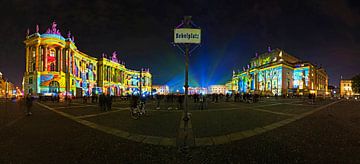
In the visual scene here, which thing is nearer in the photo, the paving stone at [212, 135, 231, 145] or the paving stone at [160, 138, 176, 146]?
the paving stone at [160, 138, 176, 146]

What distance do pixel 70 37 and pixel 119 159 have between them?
76076 millimetres

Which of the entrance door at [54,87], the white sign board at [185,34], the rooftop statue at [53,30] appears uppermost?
the rooftop statue at [53,30]

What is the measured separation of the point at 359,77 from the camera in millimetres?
69812

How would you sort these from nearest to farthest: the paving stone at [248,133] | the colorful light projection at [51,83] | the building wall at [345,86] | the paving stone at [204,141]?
1. the paving stone at [204,141]
2. the paving stone at [248,133]
3. the colorful light projection at [51,83]
4. the building wall at [345,86]

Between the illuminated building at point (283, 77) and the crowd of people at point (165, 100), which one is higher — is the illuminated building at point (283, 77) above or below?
above

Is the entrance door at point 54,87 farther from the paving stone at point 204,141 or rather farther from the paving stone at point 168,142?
the paving stone at point 204,141

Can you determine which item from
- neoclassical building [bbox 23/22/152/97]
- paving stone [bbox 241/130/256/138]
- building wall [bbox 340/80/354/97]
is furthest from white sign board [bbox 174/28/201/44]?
building wall [bbox 340/80/354/97]

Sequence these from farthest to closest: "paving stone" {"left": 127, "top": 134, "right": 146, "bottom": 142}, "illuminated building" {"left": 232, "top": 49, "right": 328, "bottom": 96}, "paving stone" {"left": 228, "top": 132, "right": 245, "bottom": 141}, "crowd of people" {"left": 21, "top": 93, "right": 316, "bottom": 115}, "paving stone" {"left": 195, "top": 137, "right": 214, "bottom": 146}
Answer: "illuminated building" {"left": 232, "top": 49, "right": 328, "bottom": 96} < "crowd of people" {"left": 21, "top": 93, "right": 316, "bottom": 115} < "paving stone" {"left": 228, "top": 132, "right": 245, "bottom": 141} < "paving stone" {"left": 127, "top": 134, "right": 146, "bottom": 142} < "paving stone" {"left": 195, "top": 137, "right": 214, "bottom": 146}

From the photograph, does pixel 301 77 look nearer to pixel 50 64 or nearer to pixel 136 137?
pixel 136 137

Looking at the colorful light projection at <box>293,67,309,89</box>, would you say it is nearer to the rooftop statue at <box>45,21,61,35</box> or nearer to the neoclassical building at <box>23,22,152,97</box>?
the neoclassical building at <box>23,22,152,97</box>

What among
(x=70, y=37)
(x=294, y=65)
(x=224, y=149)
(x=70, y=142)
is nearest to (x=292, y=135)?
(x=224, y=149)

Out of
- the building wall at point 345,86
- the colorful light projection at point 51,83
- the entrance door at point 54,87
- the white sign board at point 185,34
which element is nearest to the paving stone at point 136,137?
the white sign board at point 185,34

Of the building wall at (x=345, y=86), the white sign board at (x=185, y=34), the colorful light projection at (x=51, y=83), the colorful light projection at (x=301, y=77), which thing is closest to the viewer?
the white sign board at (x=185, y=34)

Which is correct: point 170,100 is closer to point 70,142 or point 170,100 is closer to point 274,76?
point 70,142
